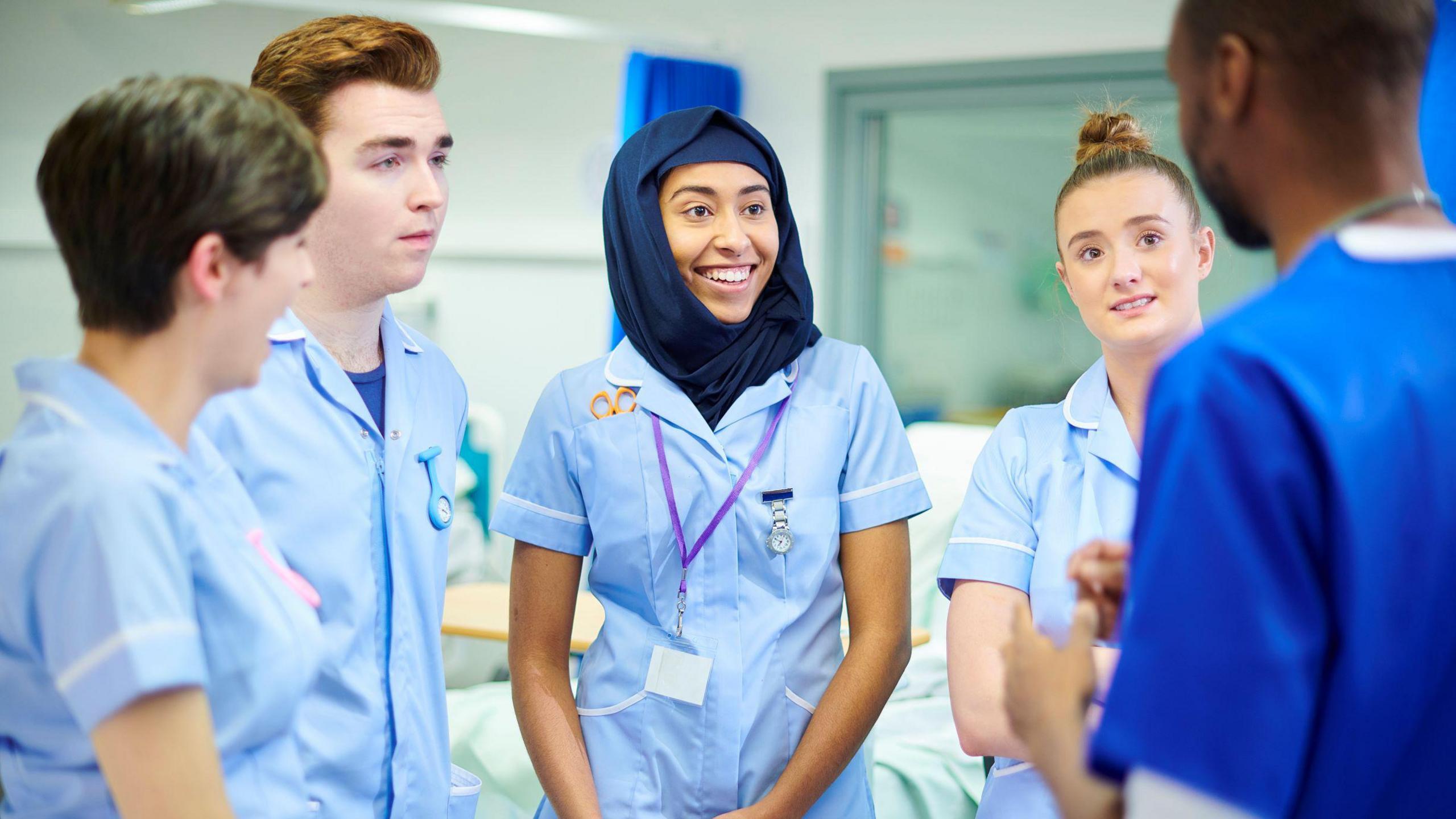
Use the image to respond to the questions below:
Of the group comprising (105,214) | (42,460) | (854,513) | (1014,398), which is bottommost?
(1014,398)

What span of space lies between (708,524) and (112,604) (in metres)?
0.88

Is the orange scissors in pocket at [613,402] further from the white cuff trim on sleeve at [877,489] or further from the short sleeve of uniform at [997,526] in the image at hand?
the short sleeve of uniform at [997,526]

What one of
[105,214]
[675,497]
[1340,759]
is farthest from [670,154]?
[1340,759]

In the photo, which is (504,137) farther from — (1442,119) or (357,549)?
(1442,119)

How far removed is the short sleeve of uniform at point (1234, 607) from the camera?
727 millimetres

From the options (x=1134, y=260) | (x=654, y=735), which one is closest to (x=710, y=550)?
(x=654, y=735)

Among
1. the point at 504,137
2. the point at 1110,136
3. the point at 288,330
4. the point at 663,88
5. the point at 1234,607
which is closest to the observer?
the point at 1234,607

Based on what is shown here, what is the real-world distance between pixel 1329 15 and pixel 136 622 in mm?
971

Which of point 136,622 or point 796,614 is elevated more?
point 136,622

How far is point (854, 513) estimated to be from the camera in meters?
1.74

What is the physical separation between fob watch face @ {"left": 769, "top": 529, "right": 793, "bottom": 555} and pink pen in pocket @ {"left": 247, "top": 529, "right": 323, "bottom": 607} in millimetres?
657

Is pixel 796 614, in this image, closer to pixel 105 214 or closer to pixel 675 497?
pixel 675 497

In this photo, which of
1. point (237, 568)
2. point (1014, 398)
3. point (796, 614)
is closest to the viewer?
point (237, 568)

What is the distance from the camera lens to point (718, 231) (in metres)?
1.79
